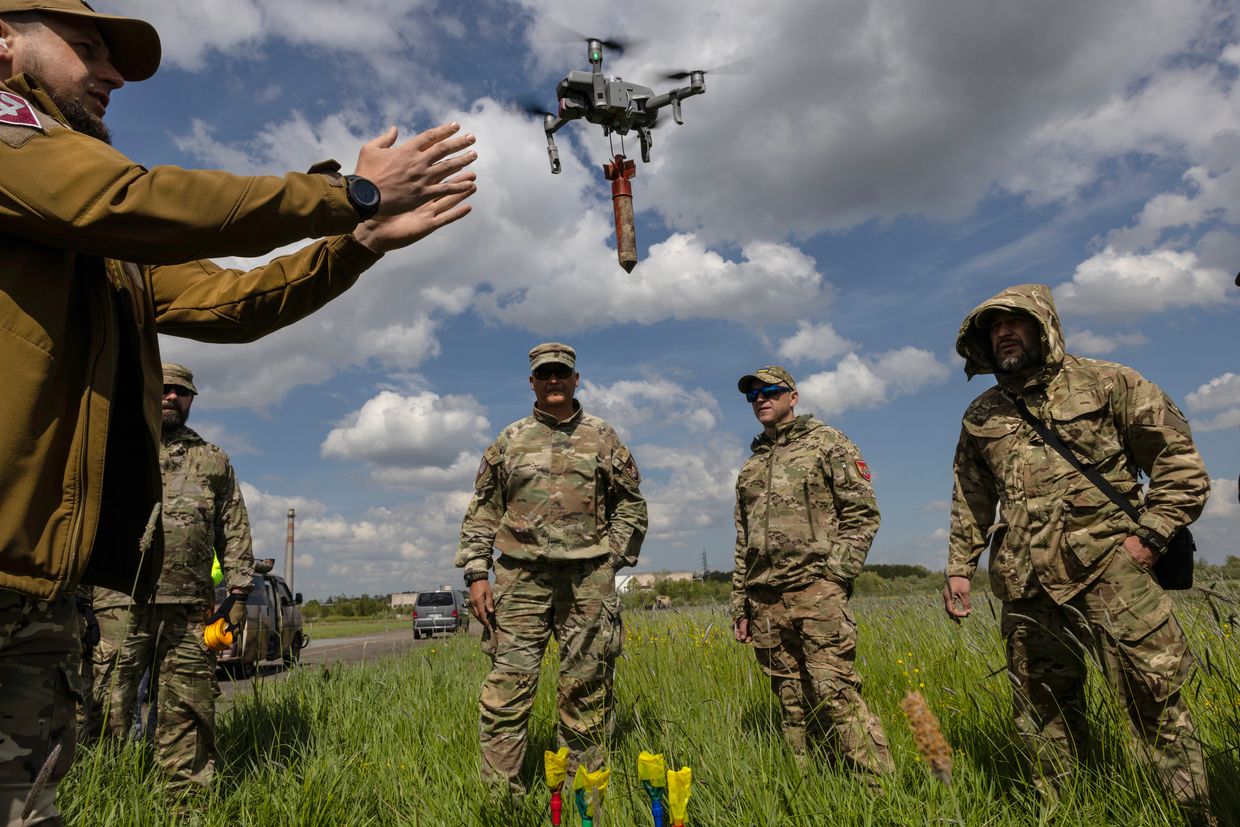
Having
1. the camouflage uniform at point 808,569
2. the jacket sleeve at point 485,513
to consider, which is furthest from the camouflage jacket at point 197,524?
the camouflage uniform at point 808,569

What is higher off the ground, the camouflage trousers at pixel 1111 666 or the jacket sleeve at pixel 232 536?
the jacket sleeve at pixel 232 536

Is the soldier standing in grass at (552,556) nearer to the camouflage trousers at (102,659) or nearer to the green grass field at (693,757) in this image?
the green grass field at (693,757)

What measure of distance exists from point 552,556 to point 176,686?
7.53ft

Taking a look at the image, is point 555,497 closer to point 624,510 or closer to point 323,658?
point 624,510

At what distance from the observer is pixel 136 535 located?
6.72 feet

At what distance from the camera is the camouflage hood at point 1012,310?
3805 mm

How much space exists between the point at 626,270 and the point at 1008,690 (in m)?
11.3

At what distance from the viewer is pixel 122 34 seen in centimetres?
200

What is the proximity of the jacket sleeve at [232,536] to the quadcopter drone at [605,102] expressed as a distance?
15827 mm

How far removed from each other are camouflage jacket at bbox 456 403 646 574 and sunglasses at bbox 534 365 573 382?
0.74ft

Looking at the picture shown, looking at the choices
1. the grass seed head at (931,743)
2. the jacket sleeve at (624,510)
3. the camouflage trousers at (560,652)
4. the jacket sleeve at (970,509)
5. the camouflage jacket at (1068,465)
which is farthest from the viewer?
the jacket sleeve at (624,510)

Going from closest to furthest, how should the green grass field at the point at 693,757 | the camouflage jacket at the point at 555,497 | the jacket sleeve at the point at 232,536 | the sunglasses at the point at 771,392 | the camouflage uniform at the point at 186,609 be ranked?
the green grass field at the point at 693,757 → the camouflage uniform at the point at 186,609 → the camouflage jacket at the point at 555,497 → the sunglasses at the point at 771,392 → the jacket sleeve at the point at 232,536

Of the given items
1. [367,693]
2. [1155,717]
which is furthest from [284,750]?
[1155,717]

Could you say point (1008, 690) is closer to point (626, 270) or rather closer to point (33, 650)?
point (33, 650)
